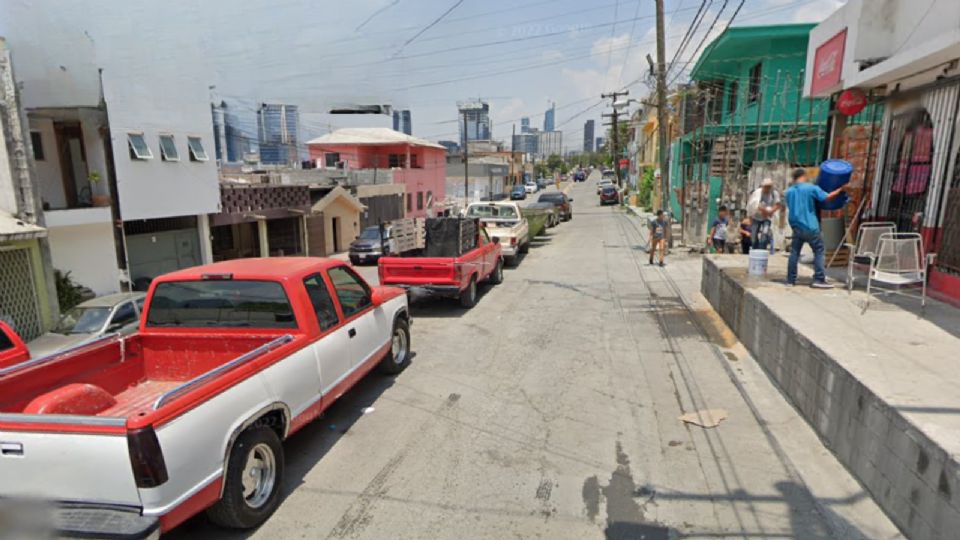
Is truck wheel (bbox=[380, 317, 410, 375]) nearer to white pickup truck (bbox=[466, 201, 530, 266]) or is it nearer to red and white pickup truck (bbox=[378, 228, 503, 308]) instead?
red and white pickup truck (bbox=[378, 228, 503, 308])

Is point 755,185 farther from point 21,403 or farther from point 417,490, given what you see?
point 21,403

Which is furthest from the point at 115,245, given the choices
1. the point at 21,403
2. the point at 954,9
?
the point at 954,9

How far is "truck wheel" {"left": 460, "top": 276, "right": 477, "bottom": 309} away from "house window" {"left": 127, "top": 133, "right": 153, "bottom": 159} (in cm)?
1065

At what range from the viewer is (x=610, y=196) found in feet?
145

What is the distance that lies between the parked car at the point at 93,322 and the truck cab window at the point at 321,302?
18.5ft

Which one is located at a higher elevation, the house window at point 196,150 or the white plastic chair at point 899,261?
the house window at point 196,150

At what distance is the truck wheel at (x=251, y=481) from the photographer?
3.46m

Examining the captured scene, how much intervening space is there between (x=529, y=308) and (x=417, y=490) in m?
6.58

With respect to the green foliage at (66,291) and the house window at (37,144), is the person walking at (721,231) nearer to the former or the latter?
the green foliage at (66,291)

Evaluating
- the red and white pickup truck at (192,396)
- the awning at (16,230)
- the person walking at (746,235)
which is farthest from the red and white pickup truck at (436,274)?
the awning at (16,230)

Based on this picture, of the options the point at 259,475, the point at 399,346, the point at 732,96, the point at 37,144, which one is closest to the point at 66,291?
the point at 37,144

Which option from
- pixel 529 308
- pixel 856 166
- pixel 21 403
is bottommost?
pixel 529 308

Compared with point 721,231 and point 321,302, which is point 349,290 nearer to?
point 321,302

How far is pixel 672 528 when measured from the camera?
11.8ft
